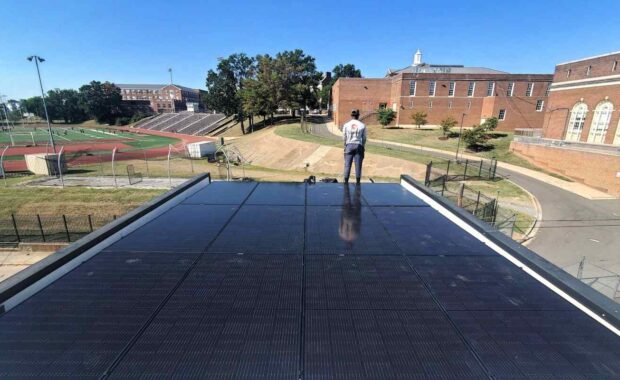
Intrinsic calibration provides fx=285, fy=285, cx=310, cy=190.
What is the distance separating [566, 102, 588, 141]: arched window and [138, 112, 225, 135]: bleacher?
7300 cm

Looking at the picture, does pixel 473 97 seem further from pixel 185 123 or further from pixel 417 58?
pixel 185 123

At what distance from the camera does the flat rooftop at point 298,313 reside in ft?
8.37

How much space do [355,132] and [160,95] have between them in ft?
486

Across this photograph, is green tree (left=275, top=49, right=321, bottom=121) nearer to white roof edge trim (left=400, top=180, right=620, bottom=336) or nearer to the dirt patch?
the dirt patch

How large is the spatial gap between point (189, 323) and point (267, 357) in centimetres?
101

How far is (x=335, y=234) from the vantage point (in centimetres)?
543

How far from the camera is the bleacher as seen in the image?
80625 mm

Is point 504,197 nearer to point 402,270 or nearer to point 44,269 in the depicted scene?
point 402,270

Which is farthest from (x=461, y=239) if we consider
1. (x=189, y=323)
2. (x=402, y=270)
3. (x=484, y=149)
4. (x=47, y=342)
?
(x=484, y=149)

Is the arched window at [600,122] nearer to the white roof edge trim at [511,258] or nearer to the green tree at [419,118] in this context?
the green tree at [419,118]

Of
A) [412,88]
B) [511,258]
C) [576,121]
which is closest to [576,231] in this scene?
[511,258]

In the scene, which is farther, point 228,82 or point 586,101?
point 228,82

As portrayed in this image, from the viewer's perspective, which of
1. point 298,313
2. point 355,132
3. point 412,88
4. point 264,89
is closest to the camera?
point 298,313

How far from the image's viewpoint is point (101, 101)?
103 meters
